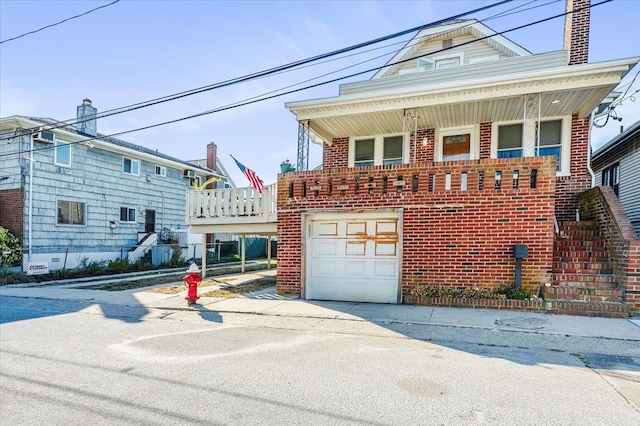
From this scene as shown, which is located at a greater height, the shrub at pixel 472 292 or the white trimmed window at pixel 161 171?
the white trimmed window at pixel 161 171

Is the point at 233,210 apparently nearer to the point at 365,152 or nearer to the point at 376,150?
the point at 365,152

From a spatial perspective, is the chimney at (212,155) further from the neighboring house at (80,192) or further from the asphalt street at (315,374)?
the asphalt street at (315,374)

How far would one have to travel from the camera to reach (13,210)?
14.3 meters

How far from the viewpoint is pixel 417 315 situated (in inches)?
260

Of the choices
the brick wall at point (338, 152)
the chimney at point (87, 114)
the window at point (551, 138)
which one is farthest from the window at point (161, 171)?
the window at point (551, 138)

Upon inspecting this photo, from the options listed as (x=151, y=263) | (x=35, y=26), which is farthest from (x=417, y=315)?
(x=151, y=263)

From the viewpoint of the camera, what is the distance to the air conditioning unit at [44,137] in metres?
14.2

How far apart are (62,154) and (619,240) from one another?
63.3 feet

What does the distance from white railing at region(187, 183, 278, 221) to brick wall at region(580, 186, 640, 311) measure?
7841 mm

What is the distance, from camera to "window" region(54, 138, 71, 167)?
602 inches

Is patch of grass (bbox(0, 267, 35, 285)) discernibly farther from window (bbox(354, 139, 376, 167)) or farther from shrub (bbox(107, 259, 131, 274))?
window (bbox(354, 139, 376, 167))

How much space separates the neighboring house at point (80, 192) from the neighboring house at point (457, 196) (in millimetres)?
7896

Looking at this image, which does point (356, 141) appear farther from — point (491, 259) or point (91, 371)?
point (91, 371)

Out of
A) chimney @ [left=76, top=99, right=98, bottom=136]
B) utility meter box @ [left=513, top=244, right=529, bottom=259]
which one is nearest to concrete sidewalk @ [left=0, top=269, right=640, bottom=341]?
utility meter box @ [left=513, top=244, right=529, bottom=259]
